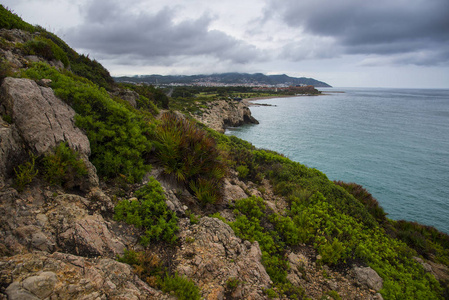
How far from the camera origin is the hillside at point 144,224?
3.55 metres

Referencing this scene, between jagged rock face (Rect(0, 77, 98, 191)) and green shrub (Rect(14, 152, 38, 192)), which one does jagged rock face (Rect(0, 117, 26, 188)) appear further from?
green shrub (Rect(14, 152, 38, 192))

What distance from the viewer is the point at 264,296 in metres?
4.58

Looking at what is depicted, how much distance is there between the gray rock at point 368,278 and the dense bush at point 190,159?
15.4 ft

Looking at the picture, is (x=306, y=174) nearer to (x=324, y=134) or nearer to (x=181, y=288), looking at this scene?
(x=181, y=288)

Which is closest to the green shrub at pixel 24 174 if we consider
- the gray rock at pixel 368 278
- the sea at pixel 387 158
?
the gray rock at pixel 368 278

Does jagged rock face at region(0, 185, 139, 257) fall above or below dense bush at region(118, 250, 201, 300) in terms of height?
above

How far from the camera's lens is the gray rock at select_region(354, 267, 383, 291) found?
19.6 ft

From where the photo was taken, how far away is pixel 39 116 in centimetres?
489

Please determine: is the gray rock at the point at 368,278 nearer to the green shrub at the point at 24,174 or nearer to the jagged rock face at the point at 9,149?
the green shrub at the point at 24,174

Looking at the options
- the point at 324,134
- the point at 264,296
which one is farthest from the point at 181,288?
the point at 324,134

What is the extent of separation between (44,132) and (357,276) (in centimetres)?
897

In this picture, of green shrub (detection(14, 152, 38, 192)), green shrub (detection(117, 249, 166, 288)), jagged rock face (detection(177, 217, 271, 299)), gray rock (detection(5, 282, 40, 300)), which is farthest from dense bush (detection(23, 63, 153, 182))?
gray rock (detection(5, 282, 40, 300))

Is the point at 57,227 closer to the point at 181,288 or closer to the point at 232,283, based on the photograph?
the point at 181,288

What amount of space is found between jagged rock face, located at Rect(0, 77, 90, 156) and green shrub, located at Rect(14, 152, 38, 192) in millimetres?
407
